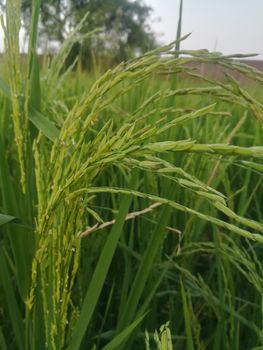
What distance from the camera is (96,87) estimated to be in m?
0.39

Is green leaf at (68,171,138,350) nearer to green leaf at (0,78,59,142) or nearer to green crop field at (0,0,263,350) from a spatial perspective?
green crop field at (0,0,263,350)

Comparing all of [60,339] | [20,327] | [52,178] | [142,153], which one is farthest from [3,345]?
[142,153]

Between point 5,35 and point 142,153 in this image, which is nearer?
point 142,153

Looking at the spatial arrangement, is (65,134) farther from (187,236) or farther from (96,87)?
(187,236)

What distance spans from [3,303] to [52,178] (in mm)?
398

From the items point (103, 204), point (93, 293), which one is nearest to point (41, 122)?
point (93, 293)

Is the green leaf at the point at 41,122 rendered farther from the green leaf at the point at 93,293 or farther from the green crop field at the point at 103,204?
the green leaf at the point at 93,293

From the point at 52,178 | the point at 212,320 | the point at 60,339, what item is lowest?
the point at 212,320

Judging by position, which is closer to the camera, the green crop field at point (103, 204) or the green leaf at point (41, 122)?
the green crop field at point (103, 204)

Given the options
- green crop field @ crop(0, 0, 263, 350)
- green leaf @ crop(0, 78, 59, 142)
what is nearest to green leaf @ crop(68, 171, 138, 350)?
green crop field @ crop(0, 0, 263, 350)

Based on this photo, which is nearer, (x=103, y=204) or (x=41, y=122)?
(x=41, y=122)

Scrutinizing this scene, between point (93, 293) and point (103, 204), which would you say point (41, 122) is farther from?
point (103, 204)

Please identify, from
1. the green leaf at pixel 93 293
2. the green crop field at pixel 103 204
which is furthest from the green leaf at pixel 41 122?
the green leaf at pixel 93 293

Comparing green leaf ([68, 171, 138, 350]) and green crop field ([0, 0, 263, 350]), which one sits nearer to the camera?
green crop field ([0, 0, 263, 350])
